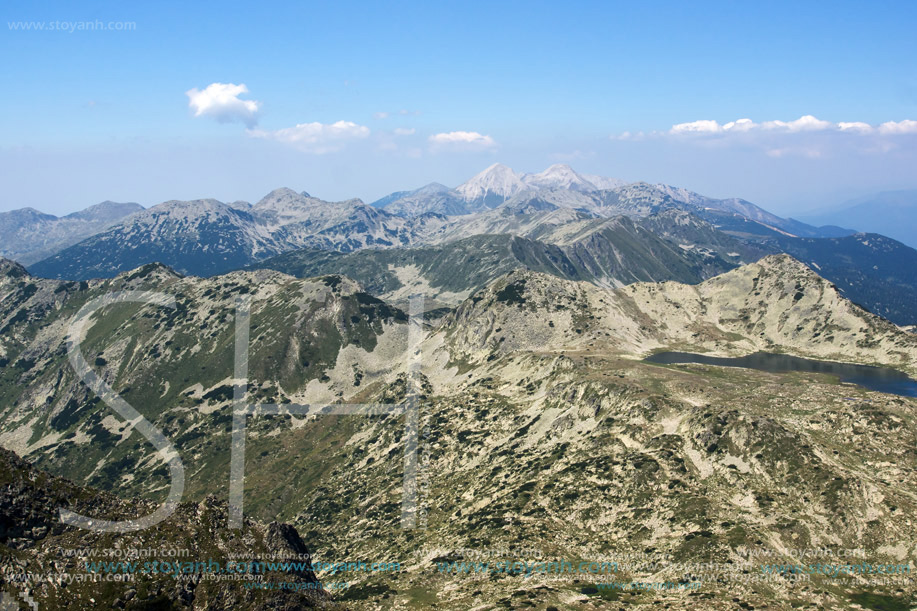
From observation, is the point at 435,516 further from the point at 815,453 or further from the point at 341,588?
the point at 815,453

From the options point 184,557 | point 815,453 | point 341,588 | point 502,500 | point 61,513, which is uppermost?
point 61,513

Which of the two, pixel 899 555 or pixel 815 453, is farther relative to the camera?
pixel 815 453

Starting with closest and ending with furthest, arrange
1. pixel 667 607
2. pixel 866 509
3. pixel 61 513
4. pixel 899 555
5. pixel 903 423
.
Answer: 1. pixel 61 513
2. pixel 667 607
3. pixel 899 555
4. pixel 866 509
5. pixel 903 423

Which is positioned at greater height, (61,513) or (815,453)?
(61,513)

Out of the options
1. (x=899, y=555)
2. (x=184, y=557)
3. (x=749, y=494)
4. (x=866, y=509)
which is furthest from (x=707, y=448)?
(x=184, y=557)

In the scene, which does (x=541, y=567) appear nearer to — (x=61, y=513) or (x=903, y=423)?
(x=61, y=513)

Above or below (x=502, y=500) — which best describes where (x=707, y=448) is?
above

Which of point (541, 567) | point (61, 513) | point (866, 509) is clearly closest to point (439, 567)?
point (541, 567)

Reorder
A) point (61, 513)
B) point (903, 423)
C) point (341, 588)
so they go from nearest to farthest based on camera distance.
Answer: point (61, 513), point (341, 588), point (903, 423)

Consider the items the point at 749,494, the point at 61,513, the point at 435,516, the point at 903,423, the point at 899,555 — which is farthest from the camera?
the point at 435,516
